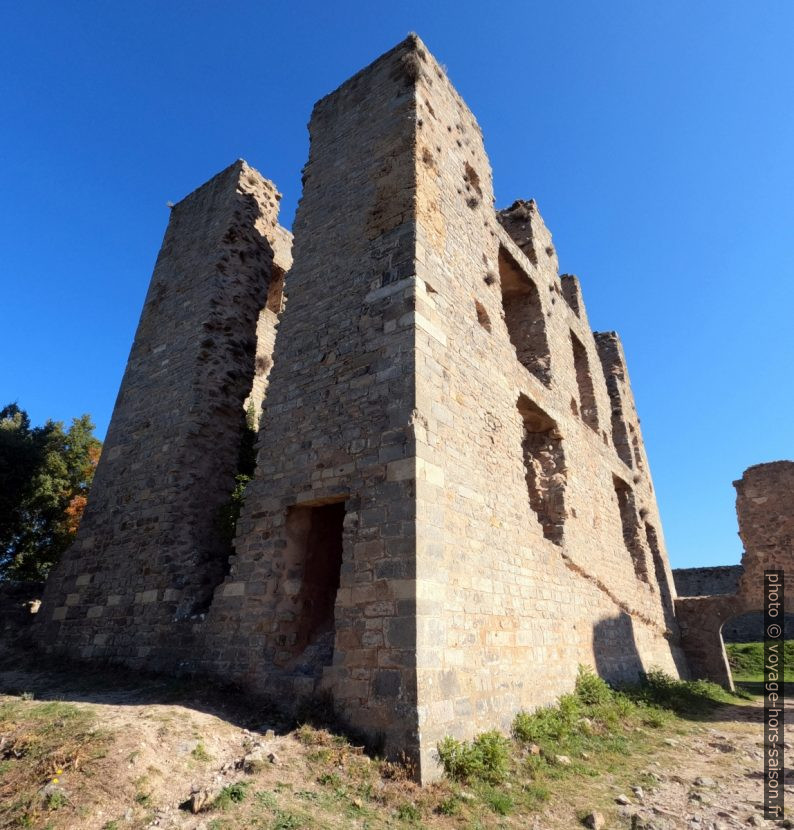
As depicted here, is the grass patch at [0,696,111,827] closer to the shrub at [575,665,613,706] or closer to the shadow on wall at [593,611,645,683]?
the shrub at [575,665,613,706]

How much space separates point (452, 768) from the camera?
443 centimetres

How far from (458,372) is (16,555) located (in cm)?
1575

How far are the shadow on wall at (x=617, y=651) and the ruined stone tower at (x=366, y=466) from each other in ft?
0.22

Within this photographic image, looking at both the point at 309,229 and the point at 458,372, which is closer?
the point at 458,372

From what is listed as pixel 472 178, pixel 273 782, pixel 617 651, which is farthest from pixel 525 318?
pixel 273 782

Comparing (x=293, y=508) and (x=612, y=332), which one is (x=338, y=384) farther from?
(x=612, y=332)

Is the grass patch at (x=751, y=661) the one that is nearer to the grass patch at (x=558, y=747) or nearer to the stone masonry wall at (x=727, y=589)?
the stone masonry wall at (x=727, y=589)

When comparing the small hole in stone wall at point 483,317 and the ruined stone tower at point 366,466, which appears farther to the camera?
the small hole in stone wall at point 483,317

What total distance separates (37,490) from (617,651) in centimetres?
1517

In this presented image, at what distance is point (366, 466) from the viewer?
5.76 meters

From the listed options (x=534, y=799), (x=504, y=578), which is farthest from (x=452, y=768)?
(x=504, y=578)

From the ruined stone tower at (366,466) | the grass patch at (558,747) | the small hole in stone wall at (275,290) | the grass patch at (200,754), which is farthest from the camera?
the small hole in stone wall at (275,290)

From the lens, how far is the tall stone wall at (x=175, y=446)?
300 inches

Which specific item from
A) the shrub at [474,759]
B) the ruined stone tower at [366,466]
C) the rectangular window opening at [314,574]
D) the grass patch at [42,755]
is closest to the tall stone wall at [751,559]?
the ruined stone tower at [366,466]
